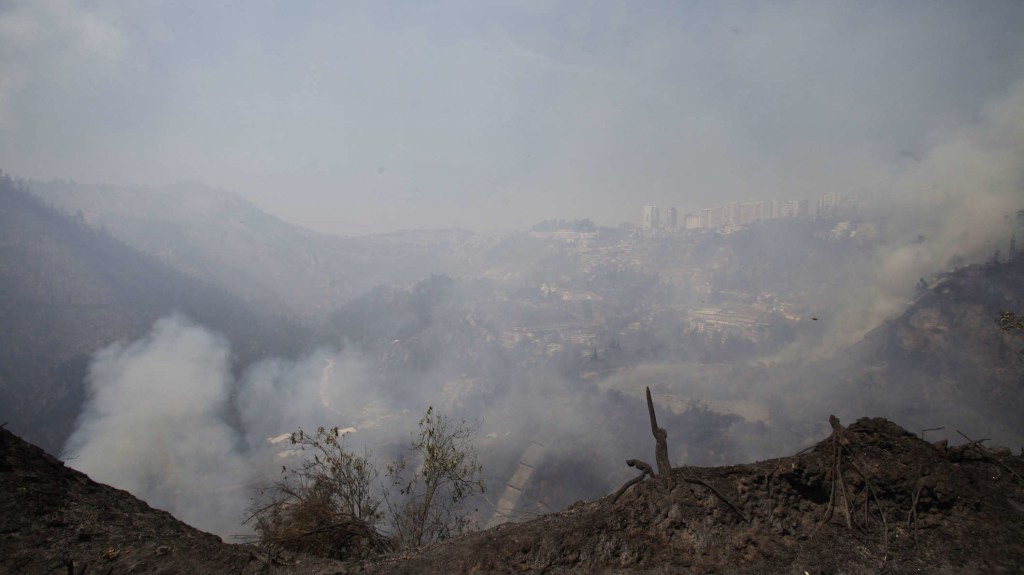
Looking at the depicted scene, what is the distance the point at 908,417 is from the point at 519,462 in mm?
50027

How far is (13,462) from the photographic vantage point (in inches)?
254

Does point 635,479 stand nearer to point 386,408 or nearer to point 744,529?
point 744,529

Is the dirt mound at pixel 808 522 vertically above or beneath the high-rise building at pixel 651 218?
beneath

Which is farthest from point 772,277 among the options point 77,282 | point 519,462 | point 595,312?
point 77,282

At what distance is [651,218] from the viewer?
169 m

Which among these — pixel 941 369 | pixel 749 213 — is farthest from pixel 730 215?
pixel 941 369

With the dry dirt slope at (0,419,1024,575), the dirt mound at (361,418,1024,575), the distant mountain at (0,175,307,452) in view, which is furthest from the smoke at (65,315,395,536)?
the dirt mound at (361,418,1024,575)

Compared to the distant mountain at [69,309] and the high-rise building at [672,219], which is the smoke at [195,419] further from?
the high-rise building at [672,219]

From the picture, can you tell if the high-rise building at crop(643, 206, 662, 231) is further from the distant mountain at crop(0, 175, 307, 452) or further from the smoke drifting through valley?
the distant mountain at crop(0, 175, 307, 452)

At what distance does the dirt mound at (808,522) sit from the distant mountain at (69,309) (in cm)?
6370

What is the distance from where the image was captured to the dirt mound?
4.60 metres

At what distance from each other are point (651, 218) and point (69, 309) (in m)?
160

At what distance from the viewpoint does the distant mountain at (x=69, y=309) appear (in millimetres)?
49688

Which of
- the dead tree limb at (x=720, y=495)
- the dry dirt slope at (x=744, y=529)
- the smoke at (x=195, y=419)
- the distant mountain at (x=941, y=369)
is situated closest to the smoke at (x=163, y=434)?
the smoke at (x=195, y=419)
